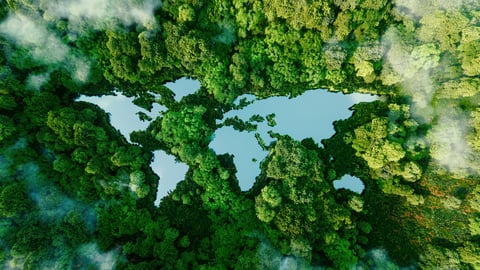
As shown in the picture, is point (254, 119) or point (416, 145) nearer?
point (416, 145)

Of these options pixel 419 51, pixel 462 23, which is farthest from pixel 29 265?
pixel 462 23

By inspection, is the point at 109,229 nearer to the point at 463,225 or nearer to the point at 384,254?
the point at 384,254

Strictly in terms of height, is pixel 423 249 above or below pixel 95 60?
below

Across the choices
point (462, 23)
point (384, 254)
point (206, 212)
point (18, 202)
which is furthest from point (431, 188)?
point (18, 202)

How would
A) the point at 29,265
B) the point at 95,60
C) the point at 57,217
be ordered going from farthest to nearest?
1. the point at 95,60
2. the point at 57,217
3. the point at 29,265

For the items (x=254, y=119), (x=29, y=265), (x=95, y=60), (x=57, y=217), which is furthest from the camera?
(x=254, y=119)

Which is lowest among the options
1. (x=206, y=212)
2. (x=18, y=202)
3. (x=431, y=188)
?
(x=18, y=202)

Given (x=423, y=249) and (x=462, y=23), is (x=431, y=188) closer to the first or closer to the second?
(x=423, y=249)
